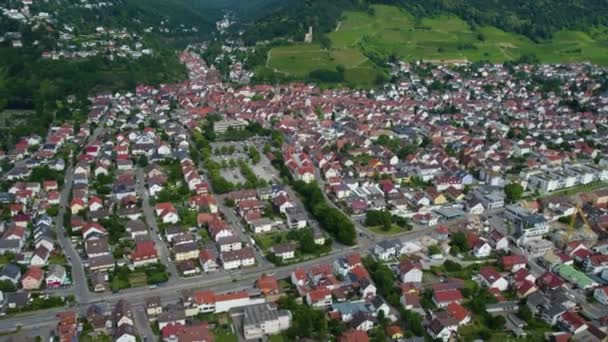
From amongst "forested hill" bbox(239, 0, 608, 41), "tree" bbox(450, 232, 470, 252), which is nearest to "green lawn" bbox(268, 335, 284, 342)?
"tree" bbox(450, 232, 470, 252)

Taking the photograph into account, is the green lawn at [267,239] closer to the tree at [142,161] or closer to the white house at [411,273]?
the white house at [411,273]

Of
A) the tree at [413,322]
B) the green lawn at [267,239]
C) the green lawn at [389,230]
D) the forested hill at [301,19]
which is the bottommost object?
the green lawn at [389,230]

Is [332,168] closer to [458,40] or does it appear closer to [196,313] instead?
[196,313]

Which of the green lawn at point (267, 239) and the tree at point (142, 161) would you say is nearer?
the green lawn at point (267, 239)

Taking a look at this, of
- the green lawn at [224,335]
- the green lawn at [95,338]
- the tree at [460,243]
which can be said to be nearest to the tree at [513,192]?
the tree at [460,243]

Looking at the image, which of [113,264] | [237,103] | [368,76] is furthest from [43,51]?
[113,264]
